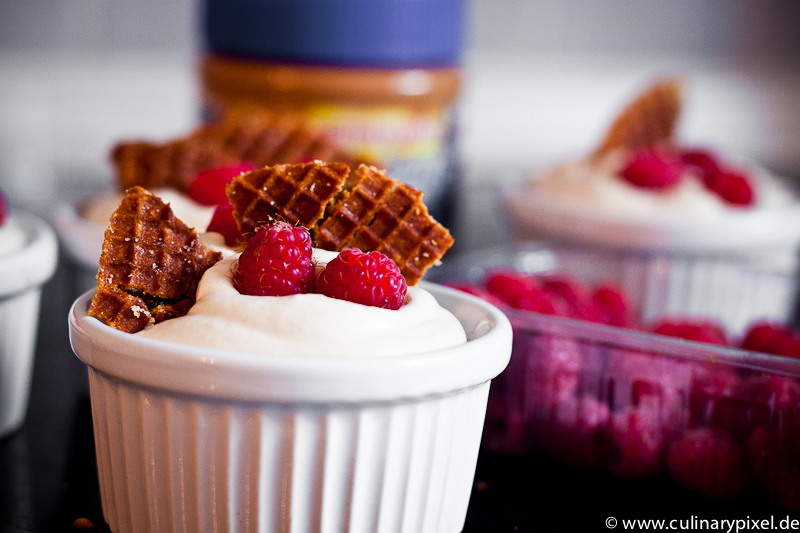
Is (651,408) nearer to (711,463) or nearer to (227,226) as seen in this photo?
(711,463)

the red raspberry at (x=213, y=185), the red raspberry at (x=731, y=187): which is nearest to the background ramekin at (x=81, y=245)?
the red raspberry at (x=213, y=185)

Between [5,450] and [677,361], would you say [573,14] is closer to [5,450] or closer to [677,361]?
[677,361]

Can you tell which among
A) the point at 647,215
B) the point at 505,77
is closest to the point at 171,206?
the point at 647,215

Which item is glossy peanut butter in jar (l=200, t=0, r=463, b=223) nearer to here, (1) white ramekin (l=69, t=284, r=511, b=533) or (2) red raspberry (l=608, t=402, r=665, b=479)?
(2) red raspberry (l=608, t=402, r=665, b=479)

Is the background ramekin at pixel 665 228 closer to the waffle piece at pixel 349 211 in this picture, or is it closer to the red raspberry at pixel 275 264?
the waffle piece at pixel 349 211

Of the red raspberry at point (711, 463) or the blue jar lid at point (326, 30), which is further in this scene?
the blue jar lid at point (326, 30)
